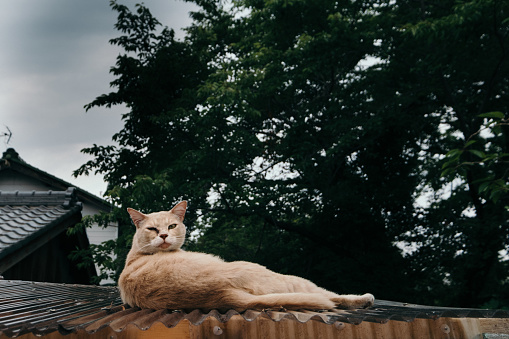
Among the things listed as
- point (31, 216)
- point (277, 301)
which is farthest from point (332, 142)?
point (277, 301)

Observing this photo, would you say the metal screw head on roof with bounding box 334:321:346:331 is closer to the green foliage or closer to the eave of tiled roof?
the green foliage

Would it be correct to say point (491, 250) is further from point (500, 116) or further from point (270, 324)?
point (270, 324)

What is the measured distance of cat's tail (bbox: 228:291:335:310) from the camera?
85.5 inches

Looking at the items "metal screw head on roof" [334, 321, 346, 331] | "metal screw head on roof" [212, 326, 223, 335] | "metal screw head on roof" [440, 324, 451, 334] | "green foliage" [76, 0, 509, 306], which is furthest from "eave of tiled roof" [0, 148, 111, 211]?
"metal screw head on roof" [440, 324, 451, 334]

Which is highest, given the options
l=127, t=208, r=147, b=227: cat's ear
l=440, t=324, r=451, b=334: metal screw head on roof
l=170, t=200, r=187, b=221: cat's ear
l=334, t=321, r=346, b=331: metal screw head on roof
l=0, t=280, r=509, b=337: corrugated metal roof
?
l=170, t=200, r=187, b=221: cat's ear

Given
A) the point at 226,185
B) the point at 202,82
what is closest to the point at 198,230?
the point at 226,185

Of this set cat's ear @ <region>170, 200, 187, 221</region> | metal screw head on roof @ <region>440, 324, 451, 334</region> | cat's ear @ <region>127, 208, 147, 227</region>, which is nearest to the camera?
metal screw head on roof @ <region>440, 324, 451, 334</region>

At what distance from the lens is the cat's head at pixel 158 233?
3.02m

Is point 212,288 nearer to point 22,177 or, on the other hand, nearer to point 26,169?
point 26,169

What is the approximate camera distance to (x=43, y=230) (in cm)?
555

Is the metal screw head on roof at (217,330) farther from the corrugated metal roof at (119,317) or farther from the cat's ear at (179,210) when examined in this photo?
the cat's ear at (179,210)

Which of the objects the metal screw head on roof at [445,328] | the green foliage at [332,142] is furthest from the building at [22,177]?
the metal screw head on roof at [445,328]

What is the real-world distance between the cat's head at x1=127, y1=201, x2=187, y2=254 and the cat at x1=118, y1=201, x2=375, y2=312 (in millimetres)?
217

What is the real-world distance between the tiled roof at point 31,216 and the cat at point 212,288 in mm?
3117
